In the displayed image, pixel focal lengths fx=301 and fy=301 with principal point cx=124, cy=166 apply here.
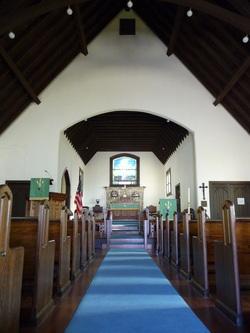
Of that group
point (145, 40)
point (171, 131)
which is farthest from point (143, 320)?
point (171, 131)

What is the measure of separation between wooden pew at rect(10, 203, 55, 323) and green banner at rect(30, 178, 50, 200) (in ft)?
15.3

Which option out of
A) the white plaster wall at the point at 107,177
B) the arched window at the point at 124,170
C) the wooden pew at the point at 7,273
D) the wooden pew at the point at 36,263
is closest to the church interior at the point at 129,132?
the wooden pew at the point at 36,263

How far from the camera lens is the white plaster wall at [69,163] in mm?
9156

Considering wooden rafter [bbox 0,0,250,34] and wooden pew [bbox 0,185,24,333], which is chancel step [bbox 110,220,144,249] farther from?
wooden pew [bbox 0,185,24,333]

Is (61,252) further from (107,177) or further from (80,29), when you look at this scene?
(107,177)

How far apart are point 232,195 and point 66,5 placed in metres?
6.04

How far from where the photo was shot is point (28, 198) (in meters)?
8.05

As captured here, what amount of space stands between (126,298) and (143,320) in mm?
636

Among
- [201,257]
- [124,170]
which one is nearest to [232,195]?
[201,257]

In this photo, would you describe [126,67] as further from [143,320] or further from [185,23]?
[143,320]

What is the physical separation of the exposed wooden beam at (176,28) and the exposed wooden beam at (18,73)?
381 cm

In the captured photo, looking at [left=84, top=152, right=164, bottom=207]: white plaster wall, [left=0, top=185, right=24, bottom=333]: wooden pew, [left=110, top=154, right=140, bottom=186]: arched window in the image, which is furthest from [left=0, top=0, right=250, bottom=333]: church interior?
[left=110, top=154, right=140, bottom=186]: arched window

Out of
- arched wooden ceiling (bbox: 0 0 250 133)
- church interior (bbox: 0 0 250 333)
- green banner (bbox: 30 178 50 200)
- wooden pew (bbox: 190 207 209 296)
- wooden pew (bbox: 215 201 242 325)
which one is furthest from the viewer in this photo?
green banner (bbox: 30 178 50 200)

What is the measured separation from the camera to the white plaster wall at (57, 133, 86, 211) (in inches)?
360
